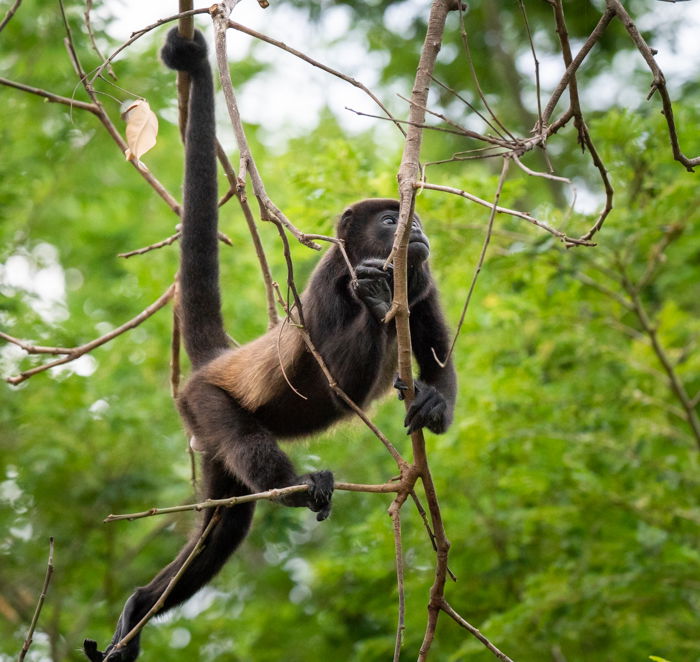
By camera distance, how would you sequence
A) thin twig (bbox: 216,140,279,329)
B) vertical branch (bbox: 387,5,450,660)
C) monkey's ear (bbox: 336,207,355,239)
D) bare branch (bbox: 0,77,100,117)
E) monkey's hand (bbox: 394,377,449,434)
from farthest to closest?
monkey's ear (bbox: 336,207,355,239)
thin twig (bbox: 216,140,279,329)
bare branch (bbox: 0,77,100,117)
monkey's hand (bbox: 394,377,449,434)
vertical branch (bbox: 387,5,450,660)

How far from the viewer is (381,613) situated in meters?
6.82

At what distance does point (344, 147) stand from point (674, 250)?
300 cm

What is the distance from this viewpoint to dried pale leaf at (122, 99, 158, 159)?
344 centimetres

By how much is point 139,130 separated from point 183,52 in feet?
3.67

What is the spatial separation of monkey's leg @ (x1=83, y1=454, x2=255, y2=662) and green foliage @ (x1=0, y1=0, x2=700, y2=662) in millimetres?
720

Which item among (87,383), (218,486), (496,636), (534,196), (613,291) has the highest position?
(534,196)

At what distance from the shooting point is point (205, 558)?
4.58 metres

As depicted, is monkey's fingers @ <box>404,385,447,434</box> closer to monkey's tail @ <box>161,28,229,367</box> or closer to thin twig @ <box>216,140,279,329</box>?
thin twig @ <box>216,140,279,329</box>

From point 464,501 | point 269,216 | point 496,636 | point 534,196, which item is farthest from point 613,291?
point 534,196

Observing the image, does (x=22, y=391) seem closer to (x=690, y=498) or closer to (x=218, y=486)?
(x=218, y=486)

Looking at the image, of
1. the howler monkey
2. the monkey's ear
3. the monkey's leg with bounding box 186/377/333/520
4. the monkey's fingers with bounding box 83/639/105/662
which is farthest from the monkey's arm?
the monkey's fingers with bounding box 83/639/105/662

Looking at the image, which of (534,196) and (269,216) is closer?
(269,216)

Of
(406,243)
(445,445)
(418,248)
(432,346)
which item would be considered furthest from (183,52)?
(445,445)

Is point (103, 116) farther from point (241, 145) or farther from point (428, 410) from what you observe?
point (428, 410)
